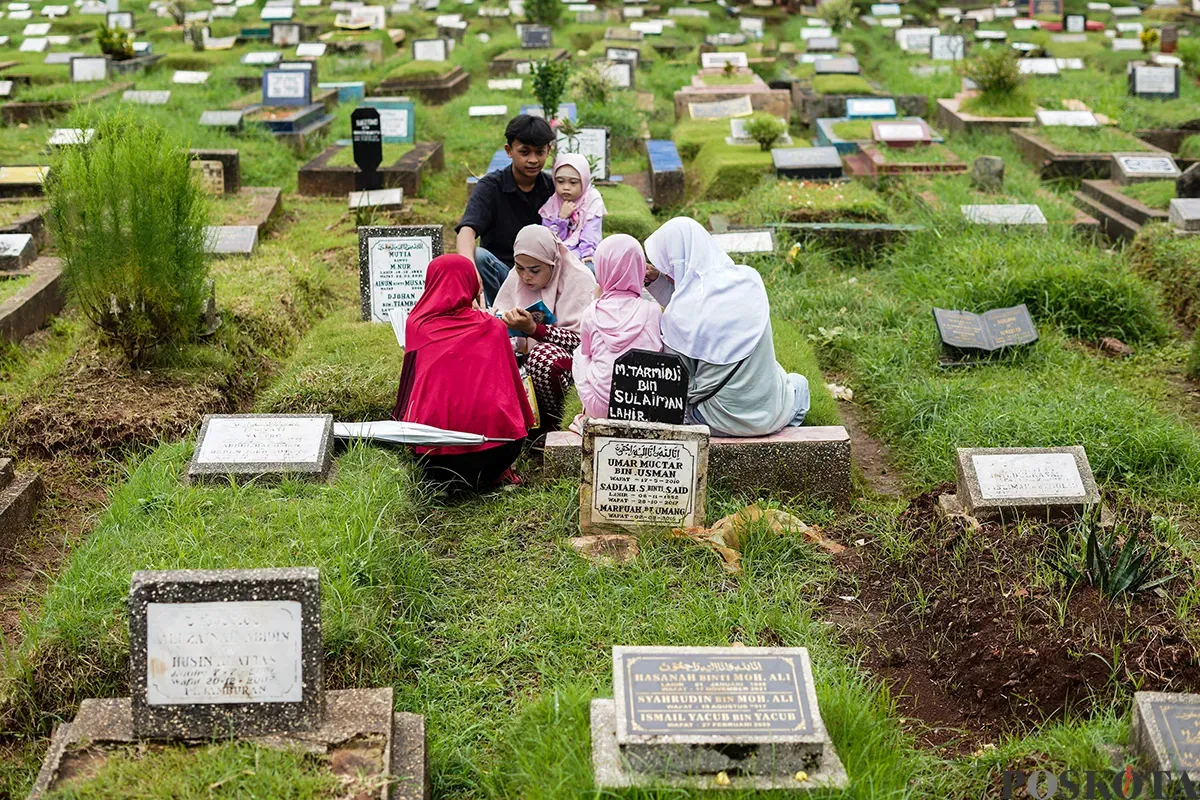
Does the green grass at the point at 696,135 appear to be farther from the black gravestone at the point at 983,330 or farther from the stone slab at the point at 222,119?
the black gravestone at the point at 983,330

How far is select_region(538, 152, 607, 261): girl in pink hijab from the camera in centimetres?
714

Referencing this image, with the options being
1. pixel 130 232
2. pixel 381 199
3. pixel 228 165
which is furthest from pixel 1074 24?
pixel 130 232

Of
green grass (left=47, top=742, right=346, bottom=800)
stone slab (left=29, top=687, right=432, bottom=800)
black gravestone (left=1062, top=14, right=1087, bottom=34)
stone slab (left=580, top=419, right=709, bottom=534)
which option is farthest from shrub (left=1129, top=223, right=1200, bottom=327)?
black gravestone (left=1062, top=14, right=1087, bottom=34)

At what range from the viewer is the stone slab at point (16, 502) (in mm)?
5032

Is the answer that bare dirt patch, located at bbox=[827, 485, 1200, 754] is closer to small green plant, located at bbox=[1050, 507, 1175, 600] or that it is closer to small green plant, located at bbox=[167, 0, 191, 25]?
small green plant, located at bbox=[1050, 507, 1175, 600]

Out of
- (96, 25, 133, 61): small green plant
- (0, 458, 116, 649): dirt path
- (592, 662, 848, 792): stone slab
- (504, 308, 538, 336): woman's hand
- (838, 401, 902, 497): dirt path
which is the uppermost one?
(96, 25, 133, 61): small green plant

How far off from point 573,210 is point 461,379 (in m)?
2.21

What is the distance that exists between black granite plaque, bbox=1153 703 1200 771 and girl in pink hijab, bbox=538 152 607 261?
178 inches

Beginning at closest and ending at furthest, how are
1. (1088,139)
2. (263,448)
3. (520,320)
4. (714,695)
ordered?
(714,695)
(263,448)
(520,320)
(1088,139)

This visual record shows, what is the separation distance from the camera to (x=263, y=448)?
504 cm

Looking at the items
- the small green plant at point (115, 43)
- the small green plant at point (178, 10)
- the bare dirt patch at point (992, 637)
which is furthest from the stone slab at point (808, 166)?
the small green plant at point (178, 10)

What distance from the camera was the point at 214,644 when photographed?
130 inches

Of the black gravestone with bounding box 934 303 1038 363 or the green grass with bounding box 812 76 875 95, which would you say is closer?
the black gravestone with bounding box 934 303 1038 363

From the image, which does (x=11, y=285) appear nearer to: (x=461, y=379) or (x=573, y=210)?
(x=573, y=210)
